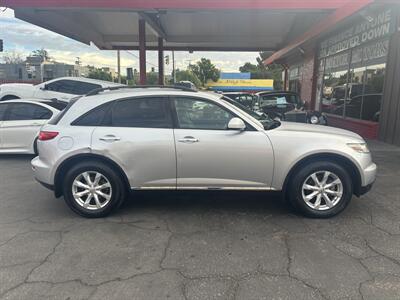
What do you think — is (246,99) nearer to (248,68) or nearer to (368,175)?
(368,175)

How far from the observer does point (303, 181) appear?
429 centimetres

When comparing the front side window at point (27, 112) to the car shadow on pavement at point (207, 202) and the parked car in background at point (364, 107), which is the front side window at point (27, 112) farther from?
the parked car in background at point (364, 107)

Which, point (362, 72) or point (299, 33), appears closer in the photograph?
point (362, 72)

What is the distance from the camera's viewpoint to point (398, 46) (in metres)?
9.49

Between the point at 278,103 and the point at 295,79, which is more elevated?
the point at 295,79

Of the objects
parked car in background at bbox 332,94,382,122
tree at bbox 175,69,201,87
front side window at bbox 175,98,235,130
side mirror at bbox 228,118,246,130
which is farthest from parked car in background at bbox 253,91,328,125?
tree at bbox 175,69,201,87

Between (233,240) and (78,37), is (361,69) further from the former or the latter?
(78,37)

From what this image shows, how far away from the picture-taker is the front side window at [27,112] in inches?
321

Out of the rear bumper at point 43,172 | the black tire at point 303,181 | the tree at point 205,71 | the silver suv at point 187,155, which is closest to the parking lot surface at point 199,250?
the black tire at point 303,181

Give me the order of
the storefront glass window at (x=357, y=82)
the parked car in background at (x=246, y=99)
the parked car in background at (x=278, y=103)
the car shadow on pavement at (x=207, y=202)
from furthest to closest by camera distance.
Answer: the parked car in background at (x=246, y=99)
the parked car in background at (x=278, y=103)
the storefront glass window at (x=357, y=82)
the car shadow on pavement at (x=207, y=202)

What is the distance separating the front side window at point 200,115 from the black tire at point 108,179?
41.9 inches

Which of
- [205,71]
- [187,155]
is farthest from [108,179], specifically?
[205,71]

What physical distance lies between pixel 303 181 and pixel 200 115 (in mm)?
1521

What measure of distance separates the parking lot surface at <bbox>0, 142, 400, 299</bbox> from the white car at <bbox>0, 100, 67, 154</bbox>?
3.05 metres
